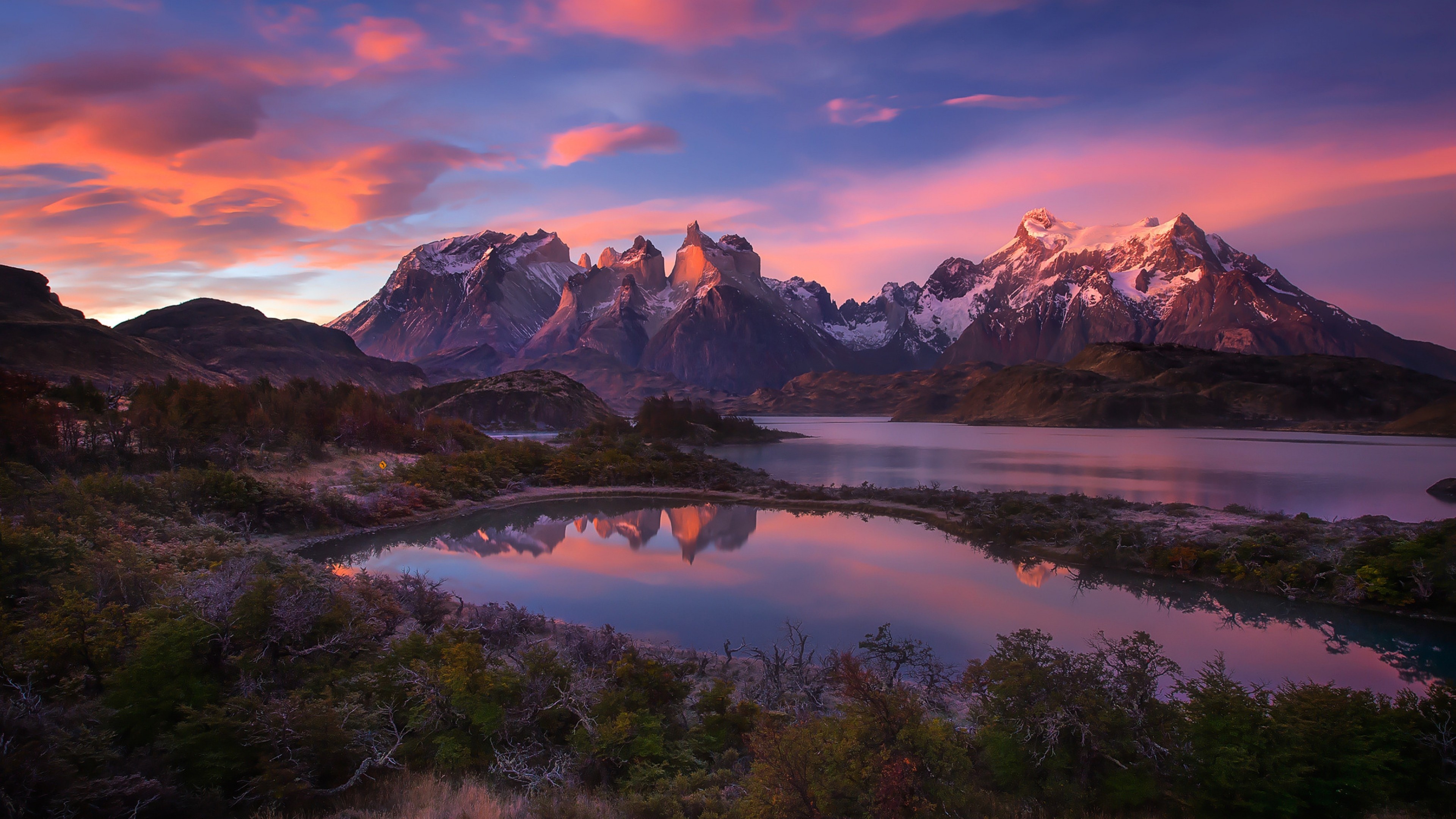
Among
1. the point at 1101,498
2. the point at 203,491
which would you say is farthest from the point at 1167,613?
the point at 203,491

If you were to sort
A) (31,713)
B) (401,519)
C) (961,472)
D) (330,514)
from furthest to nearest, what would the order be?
(961,472)
(401,519)
(330,514)
(31,713)

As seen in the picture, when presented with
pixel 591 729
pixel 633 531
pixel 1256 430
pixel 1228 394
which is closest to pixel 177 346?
pixel 633 531

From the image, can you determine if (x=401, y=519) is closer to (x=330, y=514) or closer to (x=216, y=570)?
(x=330, y=514)

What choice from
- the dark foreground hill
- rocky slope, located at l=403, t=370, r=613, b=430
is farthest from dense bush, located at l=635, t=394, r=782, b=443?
the dark foreground hill

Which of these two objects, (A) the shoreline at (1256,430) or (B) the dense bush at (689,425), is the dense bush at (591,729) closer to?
(B) the dense bush at (689,425)

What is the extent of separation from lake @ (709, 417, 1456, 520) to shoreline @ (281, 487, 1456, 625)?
10.8 metres

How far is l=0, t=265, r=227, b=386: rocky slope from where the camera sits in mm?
67938

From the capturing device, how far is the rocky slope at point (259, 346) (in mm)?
111500

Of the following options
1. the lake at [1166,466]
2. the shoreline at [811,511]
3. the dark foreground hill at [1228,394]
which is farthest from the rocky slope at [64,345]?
the dark foreground hill at [1228,394]

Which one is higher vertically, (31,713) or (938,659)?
(31,713)

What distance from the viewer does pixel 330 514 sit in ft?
89.8

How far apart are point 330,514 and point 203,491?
440 centimetres

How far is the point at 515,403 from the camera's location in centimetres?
11244

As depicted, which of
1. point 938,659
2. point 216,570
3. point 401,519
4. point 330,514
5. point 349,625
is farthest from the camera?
point 401,519
